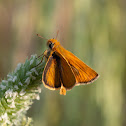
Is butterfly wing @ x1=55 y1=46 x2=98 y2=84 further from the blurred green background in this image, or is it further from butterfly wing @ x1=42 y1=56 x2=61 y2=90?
the blurred green background

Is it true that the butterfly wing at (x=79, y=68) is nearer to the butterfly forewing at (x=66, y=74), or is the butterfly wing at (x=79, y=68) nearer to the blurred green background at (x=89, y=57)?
the butterfly forewing at (x=66, y=74)

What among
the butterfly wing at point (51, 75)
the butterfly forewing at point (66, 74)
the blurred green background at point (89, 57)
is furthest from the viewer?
the blurred green background at point (89, 57)

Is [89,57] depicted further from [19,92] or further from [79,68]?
[19,92]

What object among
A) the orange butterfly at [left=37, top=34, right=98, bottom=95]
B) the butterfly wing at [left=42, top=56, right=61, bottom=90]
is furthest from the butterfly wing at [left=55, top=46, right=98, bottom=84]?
the butterfly wing at [left=42, top=56, right=61, bottom=90]

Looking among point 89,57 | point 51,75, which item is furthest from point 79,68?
point 89,57

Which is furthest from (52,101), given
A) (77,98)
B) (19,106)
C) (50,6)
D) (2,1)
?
(2,1)

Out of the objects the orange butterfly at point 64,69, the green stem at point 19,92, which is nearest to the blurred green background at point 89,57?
the orange butterfly at point 64,69

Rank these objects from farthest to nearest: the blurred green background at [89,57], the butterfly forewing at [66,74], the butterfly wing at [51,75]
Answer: the blurred green background at [89,57], the butterfly forewing at [66,74], the butterfly wing at [51,75]
